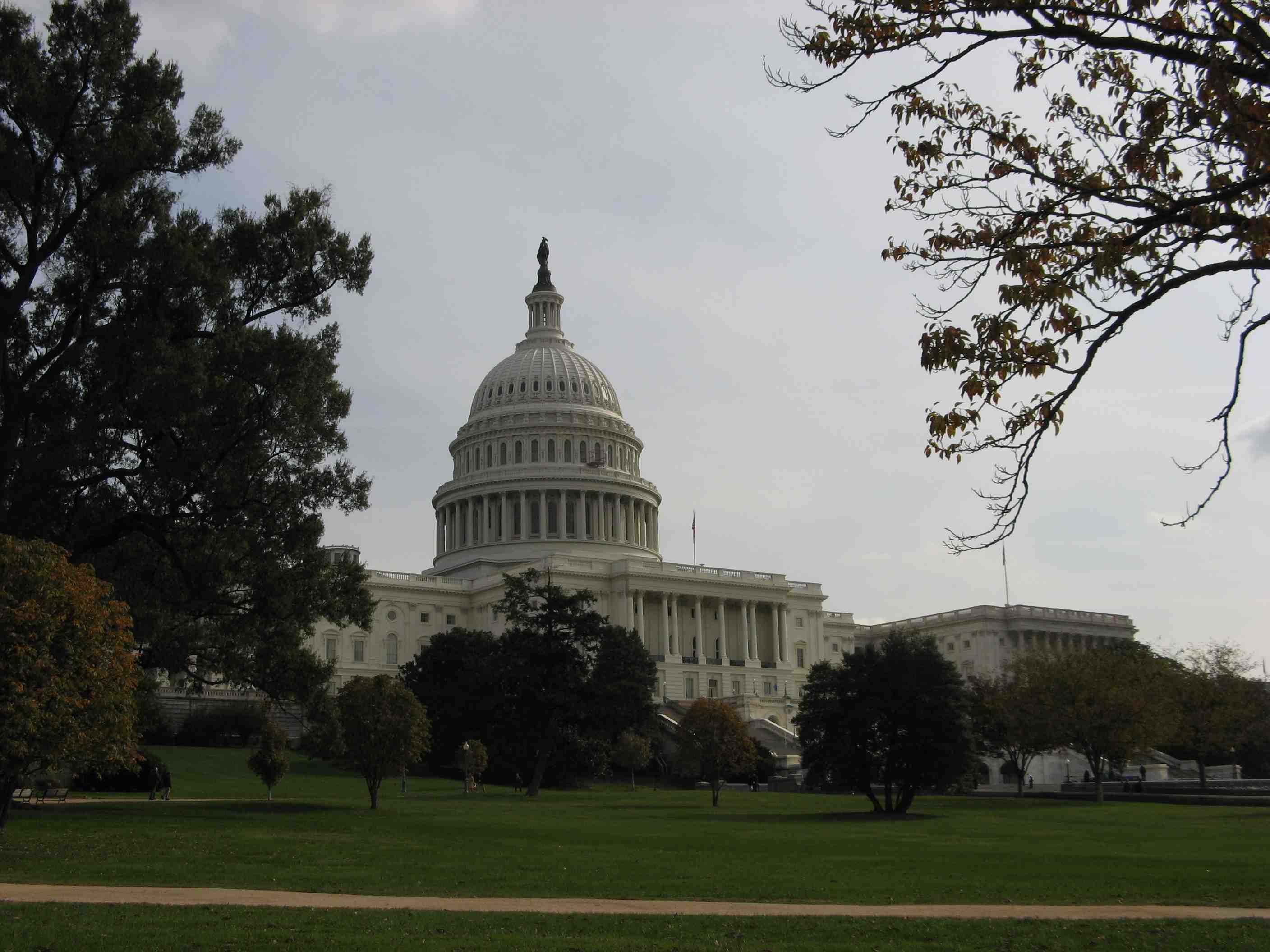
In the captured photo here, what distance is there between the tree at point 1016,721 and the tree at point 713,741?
1196 cm

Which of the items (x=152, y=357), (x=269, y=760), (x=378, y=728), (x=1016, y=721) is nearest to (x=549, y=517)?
(x=1016, y=721)

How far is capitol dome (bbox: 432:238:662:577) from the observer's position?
457 ft

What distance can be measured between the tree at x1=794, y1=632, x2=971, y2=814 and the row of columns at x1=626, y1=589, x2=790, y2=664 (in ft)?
221

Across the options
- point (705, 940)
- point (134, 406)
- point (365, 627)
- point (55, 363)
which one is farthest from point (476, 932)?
point (365, 627)

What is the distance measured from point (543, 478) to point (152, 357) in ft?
349

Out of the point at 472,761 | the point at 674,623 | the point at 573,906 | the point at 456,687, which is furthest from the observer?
the point at 674,623

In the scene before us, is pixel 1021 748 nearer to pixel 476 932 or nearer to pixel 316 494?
pixel 316 494

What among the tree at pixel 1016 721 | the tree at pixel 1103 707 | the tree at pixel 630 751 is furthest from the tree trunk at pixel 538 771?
the tree at pixel 1103 707

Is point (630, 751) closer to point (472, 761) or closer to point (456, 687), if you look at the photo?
point (472, 761)

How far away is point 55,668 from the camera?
2873 centimetres

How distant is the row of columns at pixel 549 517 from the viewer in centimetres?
13950

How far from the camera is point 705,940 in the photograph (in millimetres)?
16797

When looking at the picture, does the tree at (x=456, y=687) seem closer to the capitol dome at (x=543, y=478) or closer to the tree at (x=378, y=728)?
the tree at (x=378, y=728)

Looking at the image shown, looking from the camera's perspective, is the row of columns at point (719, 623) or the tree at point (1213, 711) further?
the row of columns at point (719, 623)
